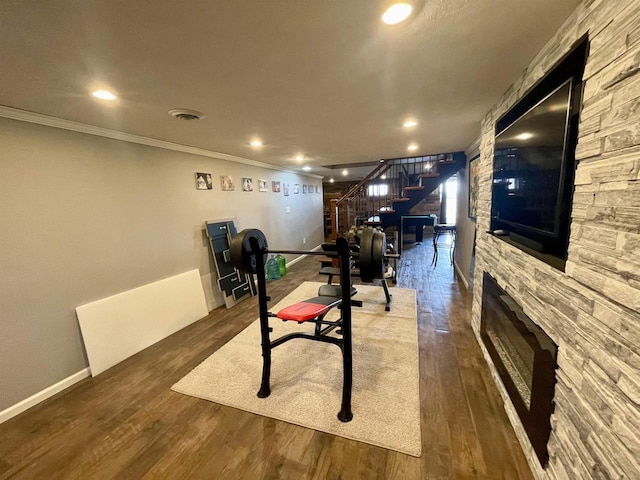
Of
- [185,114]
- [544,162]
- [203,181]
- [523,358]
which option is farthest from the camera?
[203,181]

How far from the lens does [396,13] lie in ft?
3.56

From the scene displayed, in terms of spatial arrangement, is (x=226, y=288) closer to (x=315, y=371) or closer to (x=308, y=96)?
(x=315, y=371)

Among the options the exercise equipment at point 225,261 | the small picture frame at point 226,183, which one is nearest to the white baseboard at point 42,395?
the exercise equipment at point 225,261

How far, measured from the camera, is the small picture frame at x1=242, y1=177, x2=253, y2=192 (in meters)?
4.53

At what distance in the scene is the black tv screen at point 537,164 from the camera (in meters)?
1.19

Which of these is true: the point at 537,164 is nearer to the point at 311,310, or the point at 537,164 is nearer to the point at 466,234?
the point at 311,310

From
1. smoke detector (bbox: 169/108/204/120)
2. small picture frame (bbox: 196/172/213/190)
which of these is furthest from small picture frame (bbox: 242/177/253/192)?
smoke detector (bbox: 169/108/204/120)

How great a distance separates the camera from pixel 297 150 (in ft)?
13.0

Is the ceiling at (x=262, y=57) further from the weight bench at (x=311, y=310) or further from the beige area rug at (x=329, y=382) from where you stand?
the beige area rug at (x=329, y=382)

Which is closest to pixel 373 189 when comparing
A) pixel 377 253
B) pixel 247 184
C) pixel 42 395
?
pixel 247 184

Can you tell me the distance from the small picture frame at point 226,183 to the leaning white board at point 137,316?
140 cm

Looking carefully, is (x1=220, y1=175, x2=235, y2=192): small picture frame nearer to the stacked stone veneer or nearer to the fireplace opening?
the fireplace opening

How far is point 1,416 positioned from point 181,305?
5.14ft

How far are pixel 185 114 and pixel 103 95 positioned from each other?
540 millimetres
